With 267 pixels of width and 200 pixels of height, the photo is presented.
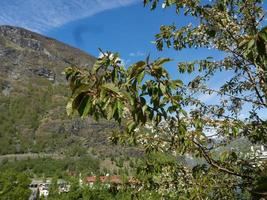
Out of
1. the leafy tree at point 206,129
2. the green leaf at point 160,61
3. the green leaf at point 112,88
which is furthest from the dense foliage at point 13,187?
the green leaf at point 112,88

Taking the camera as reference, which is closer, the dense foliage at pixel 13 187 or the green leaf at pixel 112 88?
the green leaf at pixel 112 88

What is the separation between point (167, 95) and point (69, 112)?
1.27 m

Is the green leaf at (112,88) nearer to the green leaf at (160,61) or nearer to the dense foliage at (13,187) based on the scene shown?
the green leaf at (160,61)

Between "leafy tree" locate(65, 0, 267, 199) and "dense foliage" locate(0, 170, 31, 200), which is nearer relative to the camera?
"leafy tree" locate(65, 0, 267, 199)

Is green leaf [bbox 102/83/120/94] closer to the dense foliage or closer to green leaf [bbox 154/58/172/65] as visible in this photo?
green leaf [bbox 154/58/172/65]

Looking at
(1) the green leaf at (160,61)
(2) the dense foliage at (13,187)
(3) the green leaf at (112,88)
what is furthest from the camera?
(2) the dense foliage at (13,187)

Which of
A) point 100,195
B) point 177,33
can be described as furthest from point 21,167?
point 177,33

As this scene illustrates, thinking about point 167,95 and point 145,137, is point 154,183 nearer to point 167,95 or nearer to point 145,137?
point 145,137

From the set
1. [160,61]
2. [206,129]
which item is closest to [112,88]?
[160,61]

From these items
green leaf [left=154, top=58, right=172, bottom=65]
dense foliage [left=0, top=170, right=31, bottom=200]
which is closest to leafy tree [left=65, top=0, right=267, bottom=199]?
green leaf [left=154, top=58, right=172, bottom=65]

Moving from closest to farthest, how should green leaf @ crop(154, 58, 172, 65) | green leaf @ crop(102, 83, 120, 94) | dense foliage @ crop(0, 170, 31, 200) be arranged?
1. green leaf @ crop(102, 83, 120, 94)
2. green leaf @ crop(154, 58, 172, 65)
3. dense foliage @ crop(0, 170, 31, 200)

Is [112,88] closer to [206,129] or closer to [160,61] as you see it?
[160,61]

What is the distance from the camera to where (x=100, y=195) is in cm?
7856

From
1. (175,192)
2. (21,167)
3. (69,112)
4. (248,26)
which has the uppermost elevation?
(21,167)
